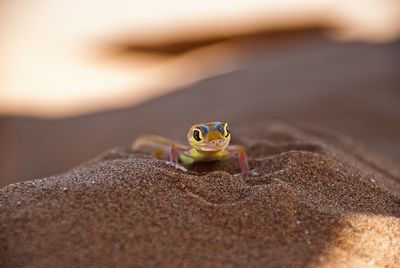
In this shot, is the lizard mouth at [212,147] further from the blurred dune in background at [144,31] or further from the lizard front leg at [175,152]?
the blurred dune in background at [144,31]

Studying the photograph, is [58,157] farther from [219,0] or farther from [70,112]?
[219,0]

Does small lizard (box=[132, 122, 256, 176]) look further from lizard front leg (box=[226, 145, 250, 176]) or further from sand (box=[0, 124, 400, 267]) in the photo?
sand (box=[0, 124, 400, 267])

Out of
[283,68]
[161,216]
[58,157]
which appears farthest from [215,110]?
[161,216]

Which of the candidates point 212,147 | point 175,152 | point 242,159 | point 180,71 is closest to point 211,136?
point 212,147

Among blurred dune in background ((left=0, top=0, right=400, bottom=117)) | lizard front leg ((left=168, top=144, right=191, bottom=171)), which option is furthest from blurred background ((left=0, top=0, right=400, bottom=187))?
lizard front leg ((left=168, top=144, right=191, bottom=171))

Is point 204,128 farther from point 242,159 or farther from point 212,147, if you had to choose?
point 242,159

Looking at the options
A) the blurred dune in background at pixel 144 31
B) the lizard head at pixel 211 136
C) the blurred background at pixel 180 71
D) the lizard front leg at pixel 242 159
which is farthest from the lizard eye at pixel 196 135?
the blurred dune in background at pixel 144 31

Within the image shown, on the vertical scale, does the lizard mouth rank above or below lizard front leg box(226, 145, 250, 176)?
above
